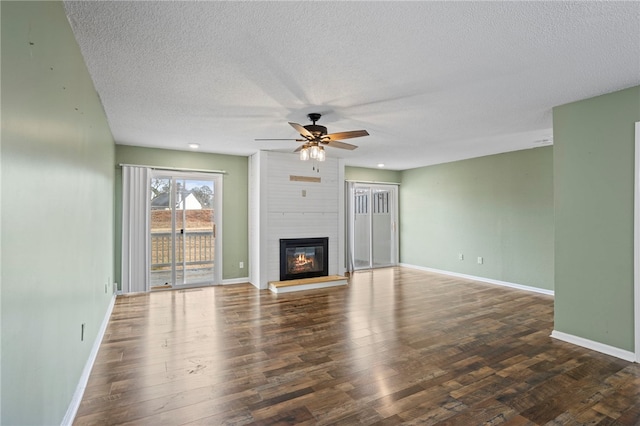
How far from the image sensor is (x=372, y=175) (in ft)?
26.7

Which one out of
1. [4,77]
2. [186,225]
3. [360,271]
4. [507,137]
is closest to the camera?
[4,77]

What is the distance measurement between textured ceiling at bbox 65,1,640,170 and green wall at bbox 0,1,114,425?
0.46 metres

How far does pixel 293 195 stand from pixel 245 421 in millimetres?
4435

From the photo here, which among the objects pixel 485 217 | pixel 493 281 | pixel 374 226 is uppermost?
pixel 485 217

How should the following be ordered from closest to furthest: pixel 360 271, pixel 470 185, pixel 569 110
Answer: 1. pixel 569 110
2. pixel 470 185
3. pixel 360 271

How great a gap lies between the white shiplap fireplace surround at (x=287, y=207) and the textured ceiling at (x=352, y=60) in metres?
1.84

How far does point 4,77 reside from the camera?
1123 millimetres

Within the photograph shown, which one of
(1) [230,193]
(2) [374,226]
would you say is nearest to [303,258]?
(1) [230,193]

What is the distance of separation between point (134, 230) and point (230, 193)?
1750 mm

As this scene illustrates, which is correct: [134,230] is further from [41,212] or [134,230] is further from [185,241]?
[41,212]

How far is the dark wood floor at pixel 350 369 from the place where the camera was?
2.16m

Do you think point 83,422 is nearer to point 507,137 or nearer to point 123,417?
point 123,417

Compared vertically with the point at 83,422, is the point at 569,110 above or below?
above

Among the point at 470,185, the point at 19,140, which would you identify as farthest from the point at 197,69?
the point at 470,185
